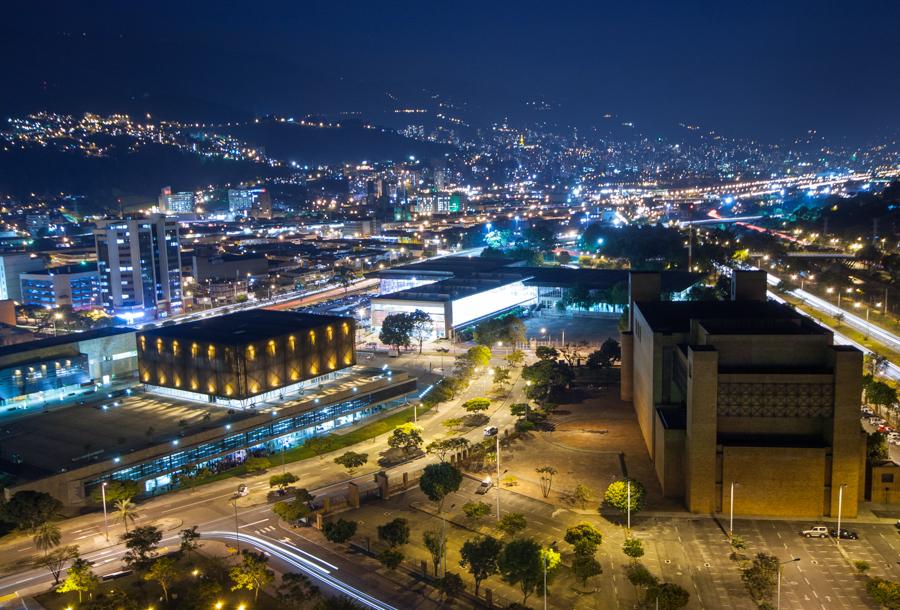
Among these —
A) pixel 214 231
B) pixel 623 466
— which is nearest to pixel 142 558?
pixel 623 466

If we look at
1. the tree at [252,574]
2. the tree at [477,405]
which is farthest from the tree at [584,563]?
the tree at [477,405]

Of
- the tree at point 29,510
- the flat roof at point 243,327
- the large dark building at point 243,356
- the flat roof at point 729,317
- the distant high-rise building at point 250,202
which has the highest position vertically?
the distant high-rise building at point 250,202

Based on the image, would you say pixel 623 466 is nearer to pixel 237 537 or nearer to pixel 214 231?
pixel 237 537

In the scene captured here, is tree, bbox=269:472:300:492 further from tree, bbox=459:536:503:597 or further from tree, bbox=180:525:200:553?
tree, bbox=459:536:503:597

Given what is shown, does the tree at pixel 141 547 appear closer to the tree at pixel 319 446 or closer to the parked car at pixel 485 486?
the tree at pixel 319 446

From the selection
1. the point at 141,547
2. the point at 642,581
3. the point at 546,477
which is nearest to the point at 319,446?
the point at 546,477
